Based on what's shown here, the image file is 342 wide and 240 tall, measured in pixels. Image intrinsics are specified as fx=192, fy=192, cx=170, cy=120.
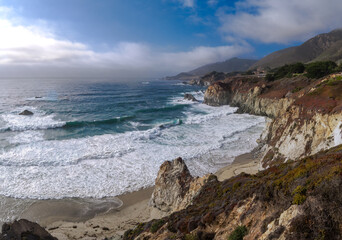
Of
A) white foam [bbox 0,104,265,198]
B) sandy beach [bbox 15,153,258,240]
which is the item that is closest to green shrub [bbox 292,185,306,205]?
sandy beach [bbox 15,153,258,240]

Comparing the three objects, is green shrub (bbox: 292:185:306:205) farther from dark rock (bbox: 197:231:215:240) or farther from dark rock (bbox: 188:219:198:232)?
dark rock (bbox: 188:219:198:232)

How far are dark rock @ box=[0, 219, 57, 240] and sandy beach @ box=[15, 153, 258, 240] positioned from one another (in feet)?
7.77

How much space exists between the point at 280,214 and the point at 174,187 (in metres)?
8.45

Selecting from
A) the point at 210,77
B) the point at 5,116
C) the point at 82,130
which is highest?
the point at 210,77

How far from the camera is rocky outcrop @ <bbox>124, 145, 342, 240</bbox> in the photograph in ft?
14.5

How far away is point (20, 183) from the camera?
1716 centimetres

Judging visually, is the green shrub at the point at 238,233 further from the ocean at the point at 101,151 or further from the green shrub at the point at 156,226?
the ocean at the point at 101,151

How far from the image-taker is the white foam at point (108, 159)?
1683 centimetres

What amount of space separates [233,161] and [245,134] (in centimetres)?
1021

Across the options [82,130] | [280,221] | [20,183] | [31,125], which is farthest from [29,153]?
[280,221]

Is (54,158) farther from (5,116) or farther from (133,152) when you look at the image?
(5,116)

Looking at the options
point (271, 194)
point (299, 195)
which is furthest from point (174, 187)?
point (299, 195)

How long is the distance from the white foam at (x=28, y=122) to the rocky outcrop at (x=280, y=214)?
3445cm

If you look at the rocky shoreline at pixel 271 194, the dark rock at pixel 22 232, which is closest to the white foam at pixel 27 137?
the rocky shoreline at pixel 271 194
